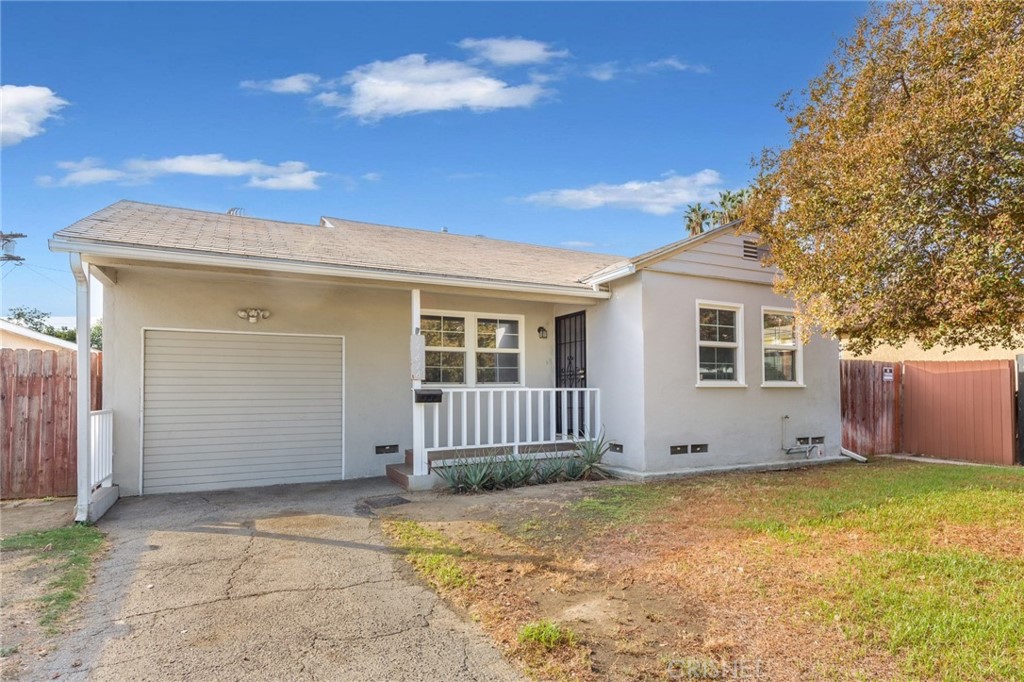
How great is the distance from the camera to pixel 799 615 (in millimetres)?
3389

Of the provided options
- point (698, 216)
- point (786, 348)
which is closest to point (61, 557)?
point (786, 348)

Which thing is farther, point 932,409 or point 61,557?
point 932,409

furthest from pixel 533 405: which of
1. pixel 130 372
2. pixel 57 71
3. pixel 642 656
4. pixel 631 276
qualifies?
pixel 57 71

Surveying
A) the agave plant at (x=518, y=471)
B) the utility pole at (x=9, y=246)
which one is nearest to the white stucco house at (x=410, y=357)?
the agave plant at (x=518, y=471)

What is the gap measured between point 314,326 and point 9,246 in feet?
84.1

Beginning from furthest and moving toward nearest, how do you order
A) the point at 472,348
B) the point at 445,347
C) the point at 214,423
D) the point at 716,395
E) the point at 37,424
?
the point at 472,348 → the point at 445,347 → the point at 716,395 → the point at 214,423 → the point at 37,424

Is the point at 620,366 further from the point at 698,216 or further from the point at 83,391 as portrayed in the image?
the point at 698,216

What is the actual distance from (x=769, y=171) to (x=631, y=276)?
231cm

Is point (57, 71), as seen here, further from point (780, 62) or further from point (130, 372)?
point (780, 62)

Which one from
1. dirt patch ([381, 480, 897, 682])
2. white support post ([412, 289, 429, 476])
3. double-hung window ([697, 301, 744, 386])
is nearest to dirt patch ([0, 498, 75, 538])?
dirt patch ([381, 480, 897, 682])

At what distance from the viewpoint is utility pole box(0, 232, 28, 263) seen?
23688mm

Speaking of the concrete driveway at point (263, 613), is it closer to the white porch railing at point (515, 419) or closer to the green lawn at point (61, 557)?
the green lawn at point (61, 557)

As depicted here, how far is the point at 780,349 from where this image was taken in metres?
9.62

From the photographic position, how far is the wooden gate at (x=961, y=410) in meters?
9.96
